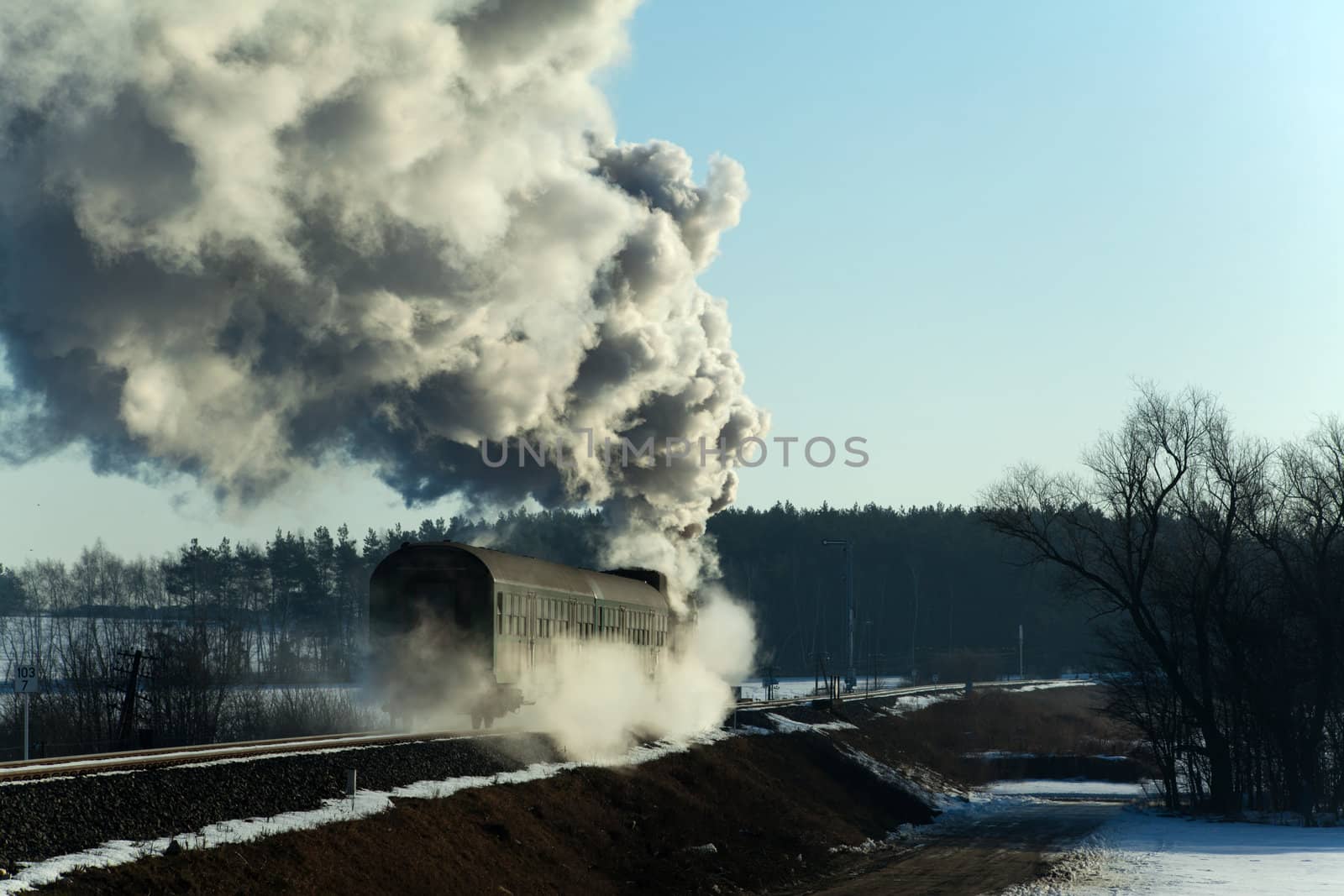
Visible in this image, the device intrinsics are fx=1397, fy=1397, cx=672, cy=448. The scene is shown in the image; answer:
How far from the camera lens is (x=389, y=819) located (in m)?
23.5

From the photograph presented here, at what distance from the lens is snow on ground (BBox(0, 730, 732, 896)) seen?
16906 mm

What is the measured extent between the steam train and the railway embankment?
5.70ft

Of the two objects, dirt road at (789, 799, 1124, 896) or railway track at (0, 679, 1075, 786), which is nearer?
railway track at (0, 679, 1075, 786)

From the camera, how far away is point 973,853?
123 ft

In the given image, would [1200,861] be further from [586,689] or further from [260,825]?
[260,825]

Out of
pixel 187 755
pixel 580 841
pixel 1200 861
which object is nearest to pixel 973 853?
pixel 1200 861

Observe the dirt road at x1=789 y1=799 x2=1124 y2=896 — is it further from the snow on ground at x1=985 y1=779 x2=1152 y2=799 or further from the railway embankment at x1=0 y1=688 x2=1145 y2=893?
the snow on ground at x1=985 y1=779 x2=1152 y2=799

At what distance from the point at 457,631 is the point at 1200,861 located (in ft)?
62.6

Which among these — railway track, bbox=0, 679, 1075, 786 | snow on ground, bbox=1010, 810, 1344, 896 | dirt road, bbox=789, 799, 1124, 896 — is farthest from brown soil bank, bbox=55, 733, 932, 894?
snow on ground, bbox=1010, 810, 1344, 896

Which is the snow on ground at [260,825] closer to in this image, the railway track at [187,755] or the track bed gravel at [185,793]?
the track bed gravel at [185,793]

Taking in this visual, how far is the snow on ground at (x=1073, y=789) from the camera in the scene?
192 ft

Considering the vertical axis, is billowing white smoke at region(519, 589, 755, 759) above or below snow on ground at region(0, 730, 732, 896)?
above

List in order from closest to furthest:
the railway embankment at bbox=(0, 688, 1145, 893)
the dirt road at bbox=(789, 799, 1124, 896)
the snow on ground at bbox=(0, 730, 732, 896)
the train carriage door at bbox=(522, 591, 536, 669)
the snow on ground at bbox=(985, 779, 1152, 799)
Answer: the snow on ground at bbox=(0, 730, 732, 896) < the railway embankment at bbox=(0, 688, 1145, 893) < the dirt road at bbox=(789, 799, 1124, 896) < the train carriage door at bbox=(522, 591, 536, 669) < the snow on ground at bbox=(985, 779, 1152, 799)

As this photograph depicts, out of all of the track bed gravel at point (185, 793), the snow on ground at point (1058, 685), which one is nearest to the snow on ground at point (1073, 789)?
the track bed gravel at point (185, 793)
